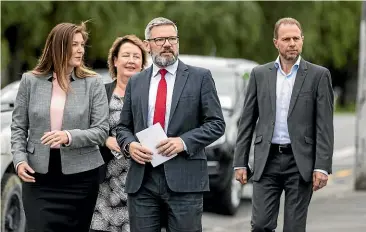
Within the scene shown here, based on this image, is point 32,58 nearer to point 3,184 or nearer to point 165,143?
point 3,184

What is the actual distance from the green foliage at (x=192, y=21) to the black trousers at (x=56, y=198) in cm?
1813

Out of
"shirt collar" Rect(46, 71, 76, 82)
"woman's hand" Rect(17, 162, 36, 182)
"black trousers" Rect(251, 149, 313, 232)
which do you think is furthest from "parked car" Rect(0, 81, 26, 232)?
"black trousers" Rect(251, 149, 313, 232)

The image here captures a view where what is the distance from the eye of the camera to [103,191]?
303 inches

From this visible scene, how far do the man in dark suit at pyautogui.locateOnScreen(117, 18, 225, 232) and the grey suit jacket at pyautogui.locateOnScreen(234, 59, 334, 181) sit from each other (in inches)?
31.0

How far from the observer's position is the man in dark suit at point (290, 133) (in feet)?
23.5

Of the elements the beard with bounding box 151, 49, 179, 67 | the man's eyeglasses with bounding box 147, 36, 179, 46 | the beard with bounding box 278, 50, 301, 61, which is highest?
the man's eyeglasses with bounding box 147, 36, 179, 46

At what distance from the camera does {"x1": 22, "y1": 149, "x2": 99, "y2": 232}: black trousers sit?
6797 millimetres

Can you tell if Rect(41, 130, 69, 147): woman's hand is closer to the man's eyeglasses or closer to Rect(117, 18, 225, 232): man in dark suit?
Rect(117, 18, 225, 232): man in dark suit

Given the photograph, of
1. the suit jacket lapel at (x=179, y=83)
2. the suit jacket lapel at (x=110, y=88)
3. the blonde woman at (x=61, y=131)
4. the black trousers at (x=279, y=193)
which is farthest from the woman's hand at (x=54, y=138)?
the black trousers at (x=279, y=193)

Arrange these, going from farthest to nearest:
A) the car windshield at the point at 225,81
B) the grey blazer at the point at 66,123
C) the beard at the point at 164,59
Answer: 1. the car windshield at the point at 225,81
2. the grey blazer at the point at 66,123
3. the beard at the point at 164,59

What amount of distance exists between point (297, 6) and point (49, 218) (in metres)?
27.2

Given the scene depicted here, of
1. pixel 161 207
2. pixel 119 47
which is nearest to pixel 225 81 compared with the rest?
pixel 119 47

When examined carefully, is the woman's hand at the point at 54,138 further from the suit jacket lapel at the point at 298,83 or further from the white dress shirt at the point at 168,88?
the suit jacket lapel at the point at 298,83

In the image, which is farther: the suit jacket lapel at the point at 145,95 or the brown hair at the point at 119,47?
the brown hair at the point at 119,47
